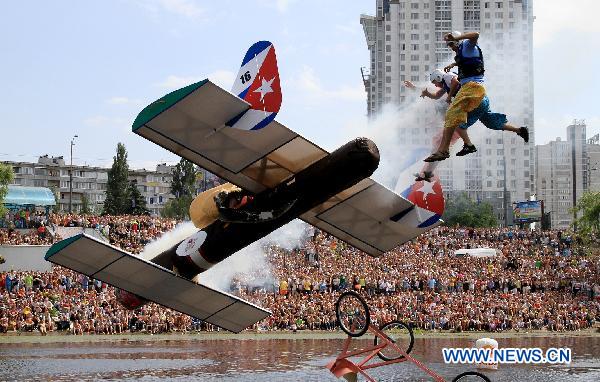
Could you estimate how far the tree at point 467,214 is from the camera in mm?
166125

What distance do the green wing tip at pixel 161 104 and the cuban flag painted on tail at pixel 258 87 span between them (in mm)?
1024

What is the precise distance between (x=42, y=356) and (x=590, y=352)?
98.3 ft

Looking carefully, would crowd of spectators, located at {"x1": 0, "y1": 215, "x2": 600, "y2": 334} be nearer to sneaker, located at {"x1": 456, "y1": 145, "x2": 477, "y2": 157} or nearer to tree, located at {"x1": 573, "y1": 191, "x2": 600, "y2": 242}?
tree, located at {"x1": 573, "y1": 191, "x2": 600, "y2": 242}

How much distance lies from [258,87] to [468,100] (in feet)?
14.9

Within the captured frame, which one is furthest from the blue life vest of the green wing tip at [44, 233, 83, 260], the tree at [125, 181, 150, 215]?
the tree at [125, 181, 150, 215]

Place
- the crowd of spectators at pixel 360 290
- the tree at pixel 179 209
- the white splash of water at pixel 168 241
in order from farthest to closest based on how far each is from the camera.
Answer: the tree at pixel 179 209
the crowd of spectators at pixel 360 290
the white splash of water at pixel 168 241

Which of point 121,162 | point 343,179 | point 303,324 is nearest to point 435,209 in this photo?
point 343,179

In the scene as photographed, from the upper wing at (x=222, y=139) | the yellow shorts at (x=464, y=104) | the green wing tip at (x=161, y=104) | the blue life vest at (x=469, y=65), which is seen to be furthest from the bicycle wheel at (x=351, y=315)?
the blue life vest at (x=469, y=65)

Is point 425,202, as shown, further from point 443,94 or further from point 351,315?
point 443,94

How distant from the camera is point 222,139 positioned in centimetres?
2166

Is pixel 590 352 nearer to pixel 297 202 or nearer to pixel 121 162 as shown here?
pixel 297 202

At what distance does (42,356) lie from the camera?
4488 cm

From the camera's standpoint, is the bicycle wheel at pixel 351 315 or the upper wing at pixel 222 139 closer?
the upper wing at pixel 222 139

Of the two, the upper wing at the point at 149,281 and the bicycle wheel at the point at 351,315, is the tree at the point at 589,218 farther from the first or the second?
the bicycle wheel at the point at 351,315
